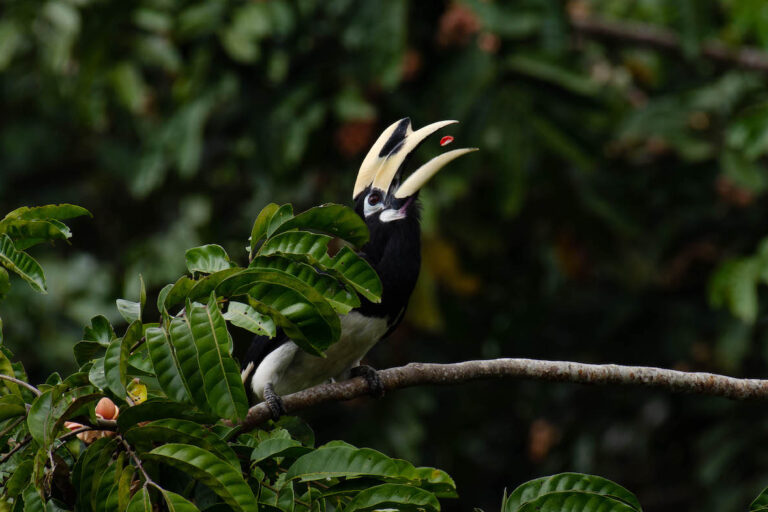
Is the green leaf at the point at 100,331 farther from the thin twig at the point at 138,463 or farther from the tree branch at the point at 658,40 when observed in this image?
the tree branch at the point at 658,40

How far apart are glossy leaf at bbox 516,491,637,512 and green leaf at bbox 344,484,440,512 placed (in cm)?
20

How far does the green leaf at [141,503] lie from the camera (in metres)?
1.53

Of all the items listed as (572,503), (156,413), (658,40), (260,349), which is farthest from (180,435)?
(658,40)

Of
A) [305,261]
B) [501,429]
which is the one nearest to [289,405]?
[305,261]

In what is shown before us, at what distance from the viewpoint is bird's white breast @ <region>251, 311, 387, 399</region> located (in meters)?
2.91

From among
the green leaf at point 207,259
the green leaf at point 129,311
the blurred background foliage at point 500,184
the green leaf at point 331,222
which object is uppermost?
the green leaf at point 331,222

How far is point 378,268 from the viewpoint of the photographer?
2.99 meters

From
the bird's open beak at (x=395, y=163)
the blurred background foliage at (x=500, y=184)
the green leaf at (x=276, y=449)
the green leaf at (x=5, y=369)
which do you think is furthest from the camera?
the blurred background foliage at (x=500, y=184)

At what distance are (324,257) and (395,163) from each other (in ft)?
4.86

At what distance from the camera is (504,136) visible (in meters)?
4.29

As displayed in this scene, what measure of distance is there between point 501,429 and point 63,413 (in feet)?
15.8

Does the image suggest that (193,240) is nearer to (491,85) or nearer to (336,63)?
(336,63)

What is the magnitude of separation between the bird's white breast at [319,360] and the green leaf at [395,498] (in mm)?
1212

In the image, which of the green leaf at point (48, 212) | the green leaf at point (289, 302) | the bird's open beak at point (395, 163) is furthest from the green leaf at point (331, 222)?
the bird's open beak at point (395, 163)
